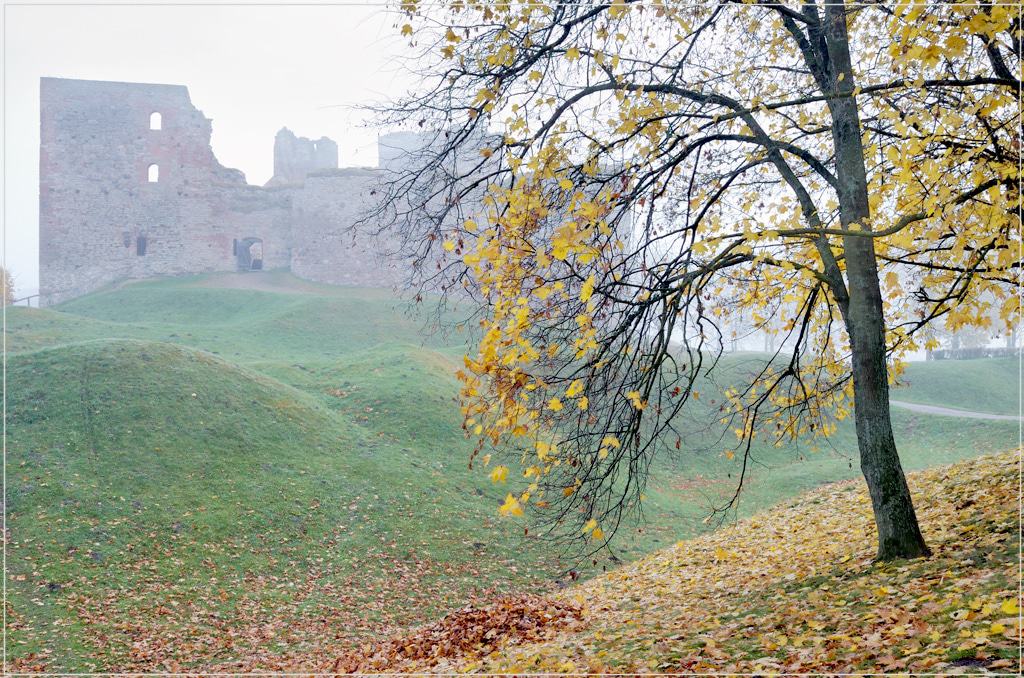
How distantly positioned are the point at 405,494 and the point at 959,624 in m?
11.3

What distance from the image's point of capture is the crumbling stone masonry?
41219 millimetres

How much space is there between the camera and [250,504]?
43.1 ft

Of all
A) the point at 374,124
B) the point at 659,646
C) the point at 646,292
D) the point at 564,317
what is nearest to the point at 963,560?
the point at 659,646

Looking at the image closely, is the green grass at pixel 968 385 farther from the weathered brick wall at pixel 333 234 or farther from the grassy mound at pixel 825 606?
the weathered brick wall at pixel 333 234

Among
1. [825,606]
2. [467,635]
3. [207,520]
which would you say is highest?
[825,606]

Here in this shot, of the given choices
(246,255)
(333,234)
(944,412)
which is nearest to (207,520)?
(944,412)

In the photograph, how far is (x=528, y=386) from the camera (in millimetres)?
5516

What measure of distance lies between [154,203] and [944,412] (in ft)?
136

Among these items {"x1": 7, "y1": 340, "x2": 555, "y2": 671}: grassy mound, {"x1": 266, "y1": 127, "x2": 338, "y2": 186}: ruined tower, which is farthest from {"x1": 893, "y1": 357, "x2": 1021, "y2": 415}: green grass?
{"x1": 266, "y1": 127, "x2": 338, "y2": 186}: ruined tower

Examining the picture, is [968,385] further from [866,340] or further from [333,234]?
[333,234]

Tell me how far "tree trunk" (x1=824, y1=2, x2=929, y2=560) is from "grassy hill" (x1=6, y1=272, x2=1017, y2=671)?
333 centimetres

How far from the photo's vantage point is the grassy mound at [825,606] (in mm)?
4734

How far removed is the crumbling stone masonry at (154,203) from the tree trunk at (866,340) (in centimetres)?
3561

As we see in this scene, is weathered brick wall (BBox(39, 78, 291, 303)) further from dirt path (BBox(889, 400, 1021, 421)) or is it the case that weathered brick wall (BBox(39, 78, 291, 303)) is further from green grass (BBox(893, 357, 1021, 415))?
green grass (BBox(893, 357, 1021, 415))
